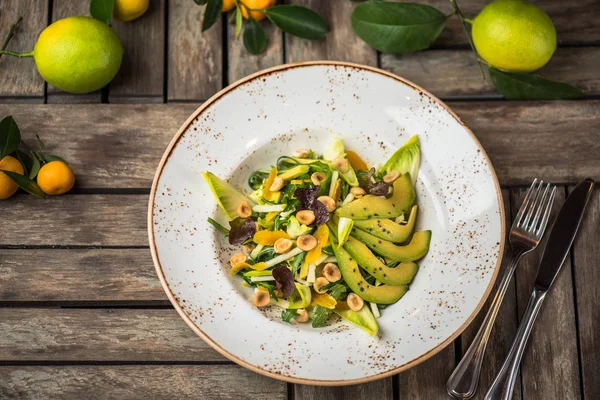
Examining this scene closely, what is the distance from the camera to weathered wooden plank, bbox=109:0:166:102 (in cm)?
143

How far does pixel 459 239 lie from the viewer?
1258 mm

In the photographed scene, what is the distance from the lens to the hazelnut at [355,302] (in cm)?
122

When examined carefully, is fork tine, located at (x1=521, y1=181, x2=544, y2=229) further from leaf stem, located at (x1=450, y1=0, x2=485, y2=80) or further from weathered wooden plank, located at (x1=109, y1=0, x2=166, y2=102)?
weathered wooden plank, located at (x1=109, y1=0, x2=166, y2=102)

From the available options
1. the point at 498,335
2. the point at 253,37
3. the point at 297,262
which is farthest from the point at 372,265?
the point at 253,37

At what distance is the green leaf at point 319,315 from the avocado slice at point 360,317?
3cm

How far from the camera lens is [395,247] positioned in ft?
4.09

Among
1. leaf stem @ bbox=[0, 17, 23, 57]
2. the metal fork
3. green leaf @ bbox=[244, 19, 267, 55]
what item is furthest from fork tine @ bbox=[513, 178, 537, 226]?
leaf stem @ bbox=[0, 17, 23, 57]

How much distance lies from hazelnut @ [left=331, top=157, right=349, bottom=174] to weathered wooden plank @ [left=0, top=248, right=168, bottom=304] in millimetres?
451

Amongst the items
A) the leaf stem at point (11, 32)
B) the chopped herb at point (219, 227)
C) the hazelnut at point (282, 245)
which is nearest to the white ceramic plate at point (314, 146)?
the chopped herb at point (219, 227)

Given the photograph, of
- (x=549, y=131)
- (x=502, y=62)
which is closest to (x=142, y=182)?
(x=502, y=62)

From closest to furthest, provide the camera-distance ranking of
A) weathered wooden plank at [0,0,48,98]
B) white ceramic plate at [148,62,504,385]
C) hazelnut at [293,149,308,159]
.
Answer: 1. white ceramic plate at [148,62,504,385]
2. hazelnut at [293,149,308,159]
3. weathered wooden plank at [0,0,48,98]

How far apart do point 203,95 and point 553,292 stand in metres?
0.90

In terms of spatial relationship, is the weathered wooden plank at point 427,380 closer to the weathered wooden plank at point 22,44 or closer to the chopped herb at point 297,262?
the chopped herb at point 297,262

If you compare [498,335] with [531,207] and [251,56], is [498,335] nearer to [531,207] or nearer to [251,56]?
[531,207]
